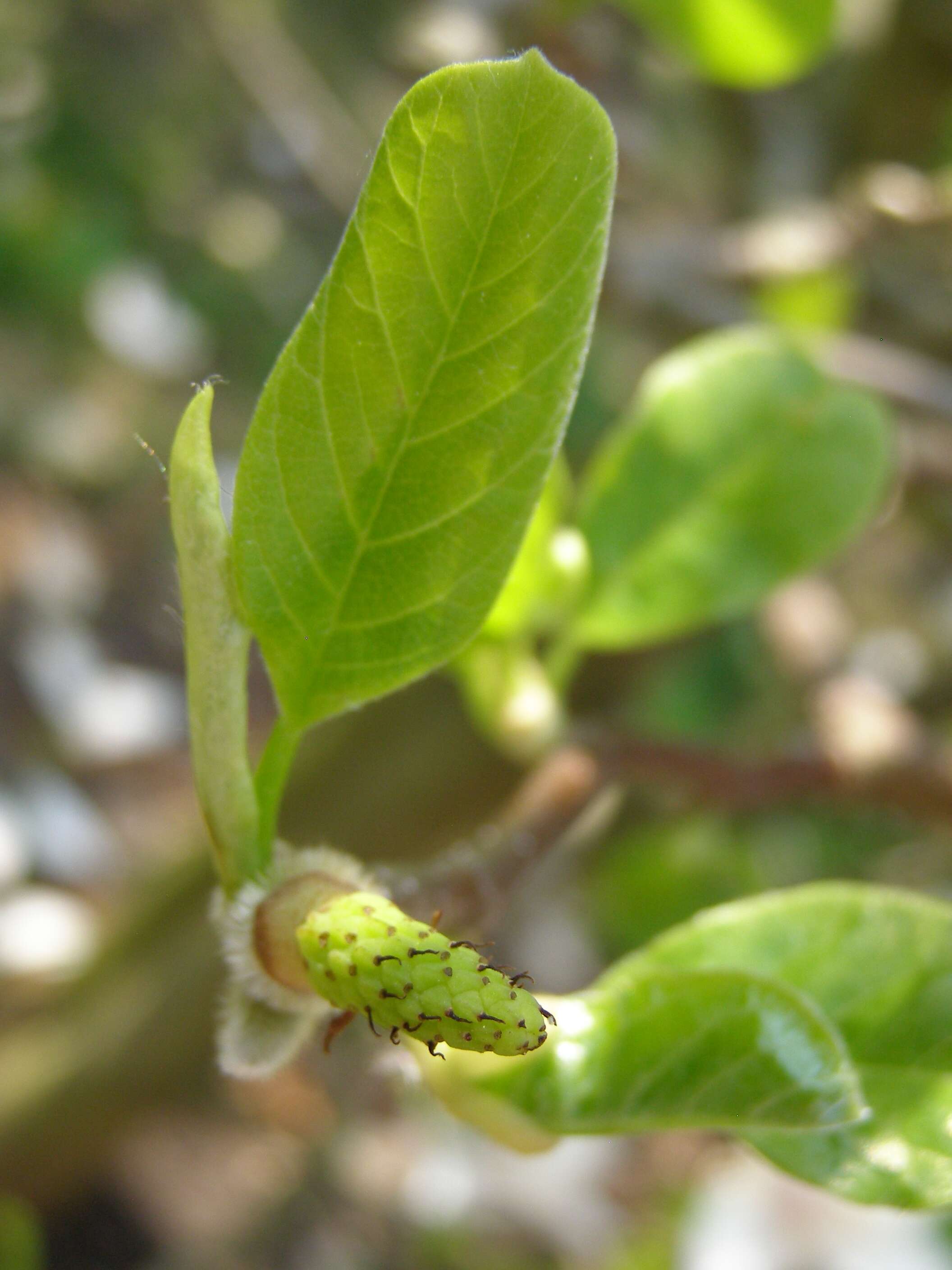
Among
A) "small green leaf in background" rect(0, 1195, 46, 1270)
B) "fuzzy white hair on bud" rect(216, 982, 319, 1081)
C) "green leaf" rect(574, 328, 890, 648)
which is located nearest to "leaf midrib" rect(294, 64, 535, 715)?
"fuzzy white hair on bud" rect(216, 982, 319, 1081)

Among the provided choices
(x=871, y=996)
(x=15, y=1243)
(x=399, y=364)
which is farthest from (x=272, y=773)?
(x=15, y=1243)

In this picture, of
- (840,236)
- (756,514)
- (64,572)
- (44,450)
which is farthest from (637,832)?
(44,450)

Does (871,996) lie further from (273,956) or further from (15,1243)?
(15,1243)

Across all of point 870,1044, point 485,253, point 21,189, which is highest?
point 21,189

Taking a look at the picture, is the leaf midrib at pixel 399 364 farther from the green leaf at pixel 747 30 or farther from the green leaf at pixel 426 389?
the green leaf at pixel 747 30

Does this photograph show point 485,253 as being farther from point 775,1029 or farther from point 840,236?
point 840,236

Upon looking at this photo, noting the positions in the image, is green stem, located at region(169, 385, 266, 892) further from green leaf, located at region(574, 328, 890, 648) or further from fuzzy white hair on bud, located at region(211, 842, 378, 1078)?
green leaf, located at region(574, 328, 890, 648)

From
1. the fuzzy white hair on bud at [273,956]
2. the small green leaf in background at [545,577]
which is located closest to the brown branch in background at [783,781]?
the small green leaf in background at [545,577]
